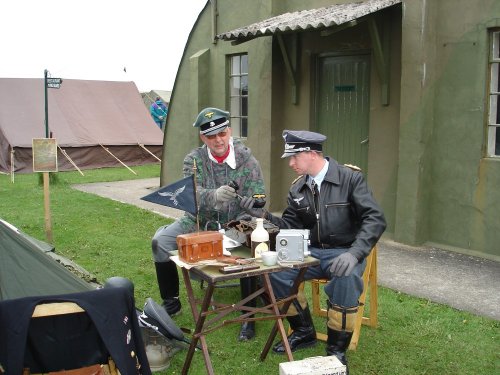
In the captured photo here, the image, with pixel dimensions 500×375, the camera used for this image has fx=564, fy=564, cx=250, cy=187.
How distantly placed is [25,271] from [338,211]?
203 cm

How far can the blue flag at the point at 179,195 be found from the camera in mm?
3807

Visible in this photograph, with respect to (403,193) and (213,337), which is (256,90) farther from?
(213,337)

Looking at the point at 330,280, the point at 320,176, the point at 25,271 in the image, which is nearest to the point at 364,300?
the point at 330,280

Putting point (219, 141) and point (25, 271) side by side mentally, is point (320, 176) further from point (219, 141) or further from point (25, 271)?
point (25, 271)

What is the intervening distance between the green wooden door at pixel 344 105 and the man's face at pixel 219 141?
11.3 feet

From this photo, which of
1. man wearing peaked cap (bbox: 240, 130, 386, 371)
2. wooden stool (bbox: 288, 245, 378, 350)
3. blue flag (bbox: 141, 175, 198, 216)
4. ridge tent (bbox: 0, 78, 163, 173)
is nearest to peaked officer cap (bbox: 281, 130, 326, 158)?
man wearing peaked cap (bbox: 240, 130, 386, 371)

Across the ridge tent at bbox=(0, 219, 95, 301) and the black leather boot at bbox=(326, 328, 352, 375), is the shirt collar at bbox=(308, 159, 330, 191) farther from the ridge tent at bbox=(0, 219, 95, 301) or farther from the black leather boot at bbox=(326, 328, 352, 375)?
the ridge tent at bbox=(0, 219, 95, 301)

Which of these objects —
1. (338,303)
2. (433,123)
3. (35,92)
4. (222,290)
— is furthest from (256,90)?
(35,92)

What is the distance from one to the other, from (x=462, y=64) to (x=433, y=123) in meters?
0.74

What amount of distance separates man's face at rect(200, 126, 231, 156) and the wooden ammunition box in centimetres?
113

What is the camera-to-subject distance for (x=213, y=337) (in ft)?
14.1

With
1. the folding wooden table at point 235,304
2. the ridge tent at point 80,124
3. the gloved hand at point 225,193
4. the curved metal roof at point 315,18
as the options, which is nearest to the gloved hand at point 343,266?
the folding wooden table at point 235,304

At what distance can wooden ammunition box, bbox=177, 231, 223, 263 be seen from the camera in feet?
11.3

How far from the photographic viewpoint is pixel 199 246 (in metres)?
3.47
